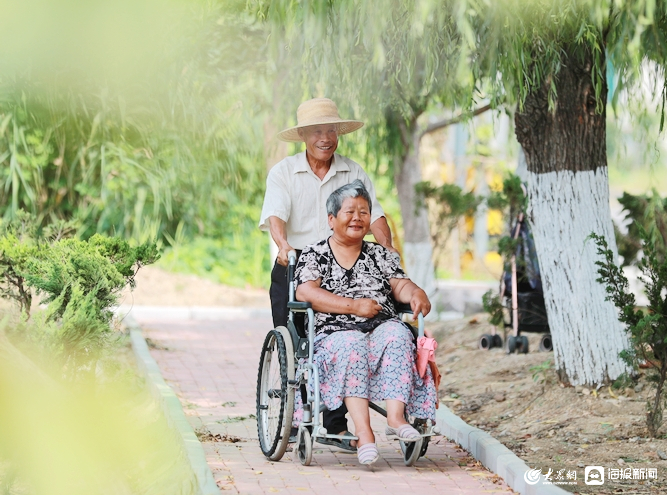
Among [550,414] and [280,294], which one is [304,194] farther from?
[550,414]

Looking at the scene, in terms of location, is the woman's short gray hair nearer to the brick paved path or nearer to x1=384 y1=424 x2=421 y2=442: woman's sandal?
x1=384 y1=424 x2=421 y2=442: woman's sandal

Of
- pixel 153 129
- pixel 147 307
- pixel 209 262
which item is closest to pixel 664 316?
pixel 153 129

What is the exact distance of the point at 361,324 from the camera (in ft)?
15.9

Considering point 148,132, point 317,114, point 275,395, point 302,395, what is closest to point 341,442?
point 302,395

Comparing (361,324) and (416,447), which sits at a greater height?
(361,324)

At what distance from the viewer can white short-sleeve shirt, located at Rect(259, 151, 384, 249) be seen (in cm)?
530

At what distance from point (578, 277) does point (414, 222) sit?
18.0 ft

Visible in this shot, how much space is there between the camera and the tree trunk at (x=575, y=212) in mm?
5957

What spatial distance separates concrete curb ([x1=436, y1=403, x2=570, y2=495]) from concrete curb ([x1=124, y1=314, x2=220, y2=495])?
1.36 m

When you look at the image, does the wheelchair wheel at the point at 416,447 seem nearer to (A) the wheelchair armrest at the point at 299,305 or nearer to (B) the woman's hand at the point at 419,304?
(B) the woman's hand at the point at 419,304

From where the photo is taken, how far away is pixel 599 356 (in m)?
5.95

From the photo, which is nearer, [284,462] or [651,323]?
[284,462]

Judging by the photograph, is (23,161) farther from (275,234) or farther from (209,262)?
(275,234)

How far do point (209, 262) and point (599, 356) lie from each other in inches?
489
